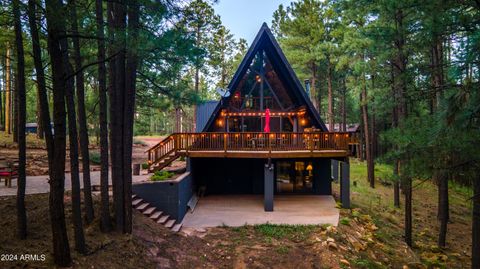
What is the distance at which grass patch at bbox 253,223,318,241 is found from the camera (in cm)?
1009

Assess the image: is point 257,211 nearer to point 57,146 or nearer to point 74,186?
point 74,186

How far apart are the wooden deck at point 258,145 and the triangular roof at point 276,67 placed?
1662 mm

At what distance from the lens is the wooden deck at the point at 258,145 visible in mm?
13859

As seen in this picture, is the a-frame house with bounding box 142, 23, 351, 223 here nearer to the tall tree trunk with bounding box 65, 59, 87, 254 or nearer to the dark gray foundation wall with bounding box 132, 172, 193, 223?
the dark gray foundation wall with bounding box 132, 172, 193, 223

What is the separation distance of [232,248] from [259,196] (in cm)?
716

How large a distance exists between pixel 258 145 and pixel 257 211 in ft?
10.9

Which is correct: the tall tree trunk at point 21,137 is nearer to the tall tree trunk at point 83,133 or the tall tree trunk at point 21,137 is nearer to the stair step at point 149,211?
the tall tree trunk at point 83,133

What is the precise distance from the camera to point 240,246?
31.0 ft

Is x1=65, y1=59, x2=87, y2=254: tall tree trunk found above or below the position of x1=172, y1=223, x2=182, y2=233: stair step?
above

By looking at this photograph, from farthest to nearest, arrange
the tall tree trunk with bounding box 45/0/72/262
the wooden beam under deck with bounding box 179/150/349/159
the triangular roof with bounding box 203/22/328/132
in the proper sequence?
the triangular roof with bounding box 203/22/328/132 < the wooden beam under deck with bounding box 179/150/349/159 < the tall tree trunk with bounding box 45/0/72/262

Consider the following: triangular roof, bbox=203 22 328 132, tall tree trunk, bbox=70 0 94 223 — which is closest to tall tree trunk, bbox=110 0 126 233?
tall tree trunk, bbox=70 0 94 223

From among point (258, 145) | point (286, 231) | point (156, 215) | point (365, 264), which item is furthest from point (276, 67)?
point (365, 264)

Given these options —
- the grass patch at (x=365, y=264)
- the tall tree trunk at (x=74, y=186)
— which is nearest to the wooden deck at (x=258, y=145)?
the grass patch at (x=365, y=264)

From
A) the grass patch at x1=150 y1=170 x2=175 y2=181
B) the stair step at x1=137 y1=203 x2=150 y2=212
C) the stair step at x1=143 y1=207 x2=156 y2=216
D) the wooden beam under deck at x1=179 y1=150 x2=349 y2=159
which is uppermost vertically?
the wooden beam under deck at x1=179 y1=150 x2=349 y2=159
